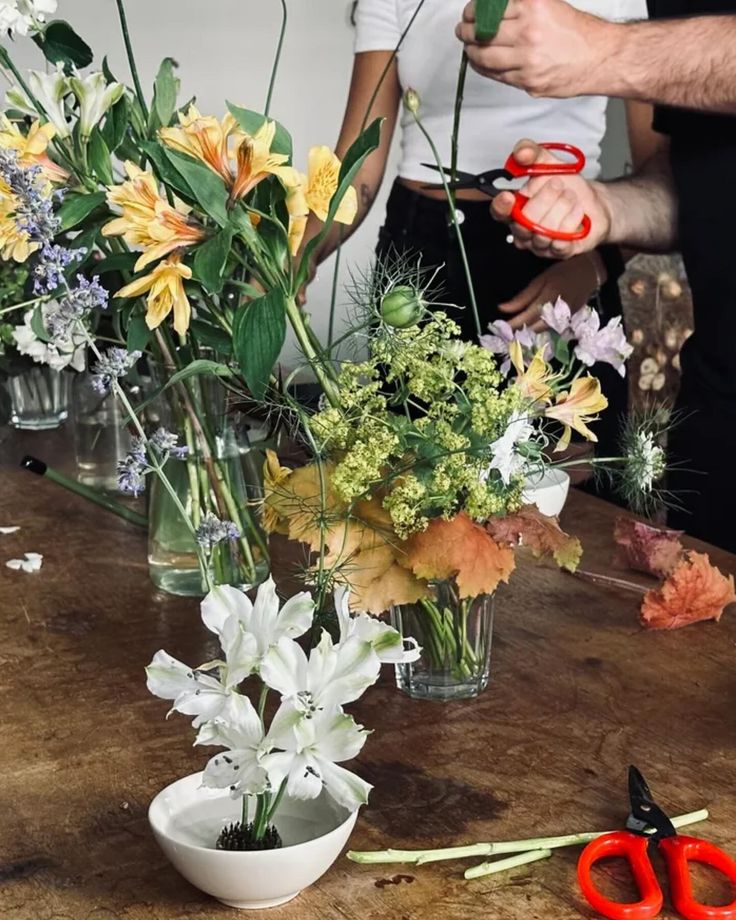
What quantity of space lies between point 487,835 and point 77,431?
2.90 feet

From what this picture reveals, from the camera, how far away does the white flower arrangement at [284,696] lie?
625mm

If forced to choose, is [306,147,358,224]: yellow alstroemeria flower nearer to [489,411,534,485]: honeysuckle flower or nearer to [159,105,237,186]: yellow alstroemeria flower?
[159,105,237,186]: yellow alstroemeria flower

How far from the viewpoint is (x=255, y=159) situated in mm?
808

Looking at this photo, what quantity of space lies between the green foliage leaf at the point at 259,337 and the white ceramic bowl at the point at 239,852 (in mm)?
271

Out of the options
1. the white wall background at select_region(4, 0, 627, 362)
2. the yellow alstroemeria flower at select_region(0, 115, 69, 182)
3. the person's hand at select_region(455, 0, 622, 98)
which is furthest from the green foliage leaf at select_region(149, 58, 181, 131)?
the white wall background at select_region(4, 0, 627, 362)

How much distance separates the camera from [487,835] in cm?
76

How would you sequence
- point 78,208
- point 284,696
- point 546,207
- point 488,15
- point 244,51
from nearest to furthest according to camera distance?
point 284,696 < point 78,208 < point 488,15 < point 546,207 < point 244,51

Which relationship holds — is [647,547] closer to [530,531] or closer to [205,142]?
[530,531]

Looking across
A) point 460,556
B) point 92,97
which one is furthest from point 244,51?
point 460,556

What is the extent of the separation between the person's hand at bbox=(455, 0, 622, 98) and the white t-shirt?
35 cm

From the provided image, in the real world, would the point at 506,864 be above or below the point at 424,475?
below

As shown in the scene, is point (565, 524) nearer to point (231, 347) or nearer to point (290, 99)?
point (231, 347)

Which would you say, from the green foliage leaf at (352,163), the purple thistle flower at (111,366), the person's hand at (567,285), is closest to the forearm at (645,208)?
the person's hand at (567,285)

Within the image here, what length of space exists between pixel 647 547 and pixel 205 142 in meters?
0.59
